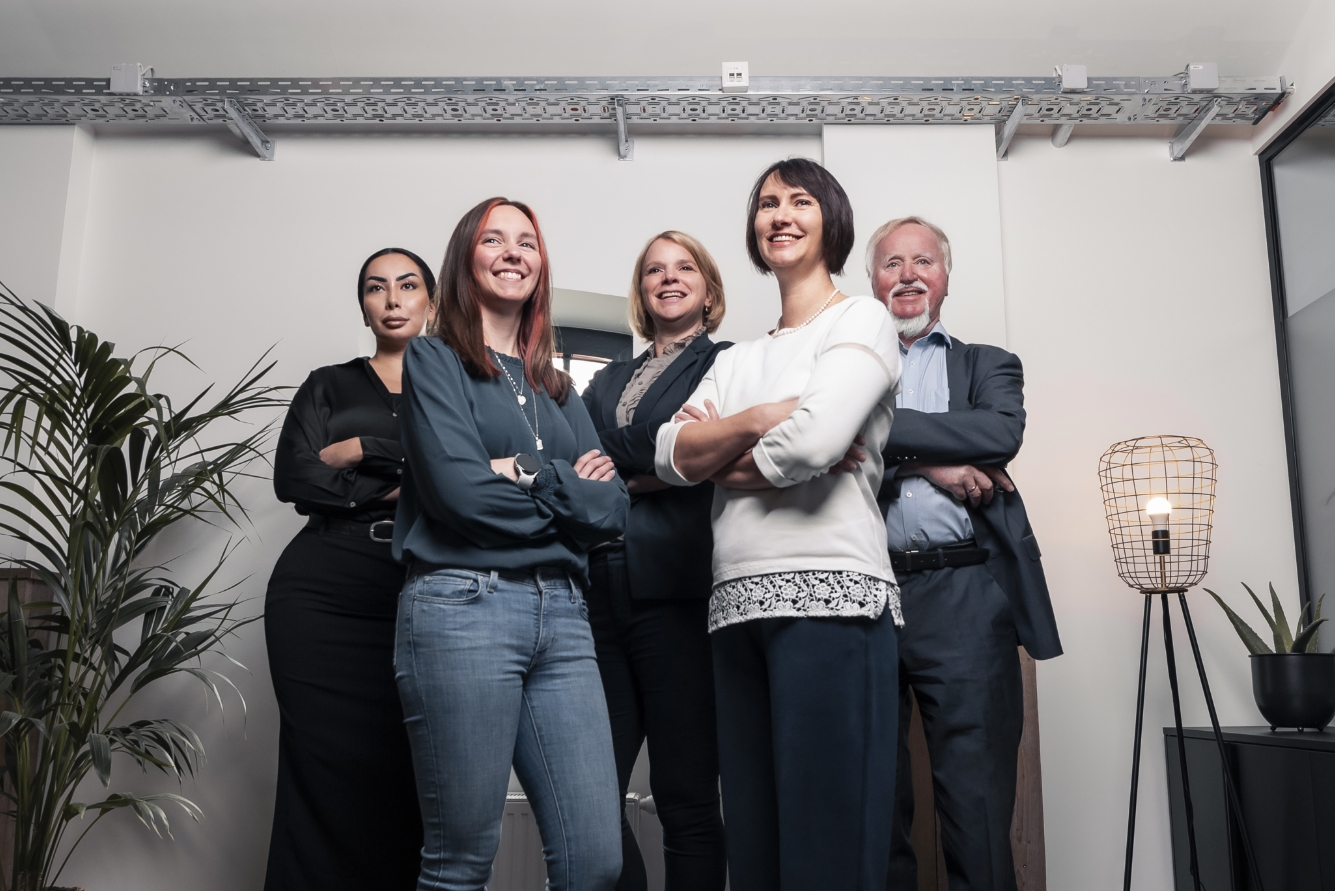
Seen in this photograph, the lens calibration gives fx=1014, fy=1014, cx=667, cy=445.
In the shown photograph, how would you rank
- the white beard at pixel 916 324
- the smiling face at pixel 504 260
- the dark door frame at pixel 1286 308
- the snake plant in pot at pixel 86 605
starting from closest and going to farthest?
1. the smiling face at pixel 504 260
2. the white beard at pixel 916 324
3. the snake plant in pot at pixel 86 605
4. the dark door frame at pixel 1286 308

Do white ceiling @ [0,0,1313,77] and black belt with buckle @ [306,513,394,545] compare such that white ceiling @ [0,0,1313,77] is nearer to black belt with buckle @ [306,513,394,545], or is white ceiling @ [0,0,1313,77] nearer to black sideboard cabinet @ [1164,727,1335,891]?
black belt with buckle @ [306,513,394,545]

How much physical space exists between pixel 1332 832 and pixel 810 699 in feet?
5.57

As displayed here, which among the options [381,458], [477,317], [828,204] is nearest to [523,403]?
[477,317]

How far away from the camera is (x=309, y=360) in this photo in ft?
12.0

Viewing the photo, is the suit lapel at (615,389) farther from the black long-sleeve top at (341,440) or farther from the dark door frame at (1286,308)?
the dark door frame at (1286,308)

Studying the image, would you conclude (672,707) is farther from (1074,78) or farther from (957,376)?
(1074,78)

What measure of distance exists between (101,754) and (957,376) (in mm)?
2232

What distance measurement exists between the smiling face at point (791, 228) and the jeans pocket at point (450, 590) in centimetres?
78

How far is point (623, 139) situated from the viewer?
375 cm

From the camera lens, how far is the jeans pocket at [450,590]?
162 cm

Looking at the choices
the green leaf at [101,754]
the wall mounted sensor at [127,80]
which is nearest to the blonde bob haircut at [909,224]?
the green leaf at [101,754]

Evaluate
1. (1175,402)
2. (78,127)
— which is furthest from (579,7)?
(1175,402)

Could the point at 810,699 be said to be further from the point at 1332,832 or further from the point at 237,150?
the point at 237,150

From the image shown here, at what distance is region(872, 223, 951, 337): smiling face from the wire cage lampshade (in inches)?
41.6
